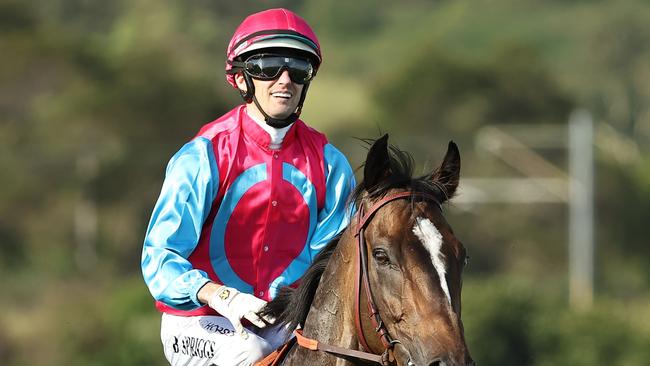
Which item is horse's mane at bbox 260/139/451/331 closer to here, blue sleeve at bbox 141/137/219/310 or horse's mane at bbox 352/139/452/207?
horse's mane at bbox 352/139/452/207

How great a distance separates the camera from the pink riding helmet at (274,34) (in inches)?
206

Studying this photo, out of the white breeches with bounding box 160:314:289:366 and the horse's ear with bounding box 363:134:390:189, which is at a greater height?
the horse's ear with bounding box 363:134:390:189

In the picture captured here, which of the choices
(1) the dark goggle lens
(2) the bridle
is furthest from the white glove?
(1) the dark goggle lens

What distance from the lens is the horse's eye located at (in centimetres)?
441

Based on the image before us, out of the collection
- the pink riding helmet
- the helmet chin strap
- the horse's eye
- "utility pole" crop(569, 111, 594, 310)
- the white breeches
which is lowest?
the white breeches

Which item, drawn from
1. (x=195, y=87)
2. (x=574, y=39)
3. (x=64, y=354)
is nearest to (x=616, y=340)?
(x=64, y=354)

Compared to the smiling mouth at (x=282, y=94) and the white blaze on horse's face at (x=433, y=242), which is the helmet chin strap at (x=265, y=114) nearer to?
A: the smiling mouth at (x=282, y=94)

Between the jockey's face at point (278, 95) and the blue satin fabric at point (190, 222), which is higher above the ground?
the jockey's face at point (278, 95)

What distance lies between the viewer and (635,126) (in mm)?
61469

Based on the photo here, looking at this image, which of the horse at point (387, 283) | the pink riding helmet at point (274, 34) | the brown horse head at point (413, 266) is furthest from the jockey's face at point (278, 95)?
the brown horse head at point (413, 266)

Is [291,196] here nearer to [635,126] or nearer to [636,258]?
[636,258]

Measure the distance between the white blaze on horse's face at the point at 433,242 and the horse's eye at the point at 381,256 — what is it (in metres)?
0.13

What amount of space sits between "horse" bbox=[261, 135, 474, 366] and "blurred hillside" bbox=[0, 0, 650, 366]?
911 inches

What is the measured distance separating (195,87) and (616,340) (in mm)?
30978
